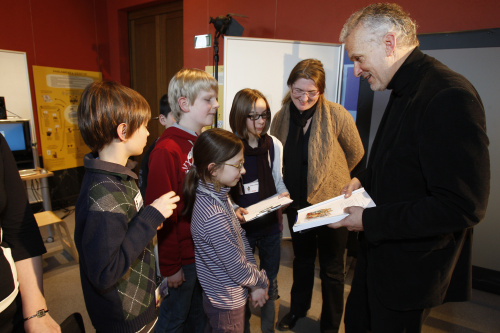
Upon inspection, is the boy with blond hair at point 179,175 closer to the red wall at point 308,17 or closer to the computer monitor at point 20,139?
the red wall at point 308,17

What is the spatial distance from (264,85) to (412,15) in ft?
4.84

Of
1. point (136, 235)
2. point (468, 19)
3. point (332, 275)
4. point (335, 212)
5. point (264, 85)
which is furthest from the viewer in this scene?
point (264, 85)

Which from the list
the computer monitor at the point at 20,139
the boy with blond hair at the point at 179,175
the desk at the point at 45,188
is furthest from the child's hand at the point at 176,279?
the computer monitor at the point at 20,139

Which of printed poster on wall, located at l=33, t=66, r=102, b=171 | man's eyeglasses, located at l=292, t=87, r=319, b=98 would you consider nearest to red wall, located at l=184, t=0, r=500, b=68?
man's eyeglasses, located at l=292, t=87, r=319, b=98

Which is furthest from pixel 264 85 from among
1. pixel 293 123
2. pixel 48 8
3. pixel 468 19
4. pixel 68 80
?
pixel 48 8

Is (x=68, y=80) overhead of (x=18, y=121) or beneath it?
overhead

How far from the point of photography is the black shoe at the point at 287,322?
205 cm

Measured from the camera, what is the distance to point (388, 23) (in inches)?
40.6

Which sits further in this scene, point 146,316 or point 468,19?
point 468,19

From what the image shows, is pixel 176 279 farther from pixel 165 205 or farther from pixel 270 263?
pixel 270 263

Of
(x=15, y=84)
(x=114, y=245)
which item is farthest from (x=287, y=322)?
(x=15, y=84)

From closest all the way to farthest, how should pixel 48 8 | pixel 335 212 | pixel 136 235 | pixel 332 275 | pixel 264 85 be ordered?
1. pixel 136 235
2. pixel 335 212
3. pixel 332 275
4. pixel 264 85
5. pixel 48 8

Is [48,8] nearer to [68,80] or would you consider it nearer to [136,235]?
[68,80]

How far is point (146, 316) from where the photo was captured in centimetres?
111
